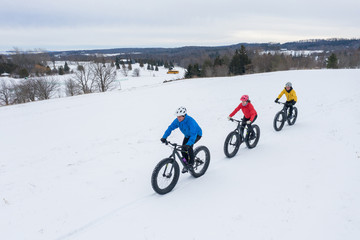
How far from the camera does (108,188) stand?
6301 millimetres

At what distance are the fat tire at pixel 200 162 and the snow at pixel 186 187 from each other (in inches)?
8.5

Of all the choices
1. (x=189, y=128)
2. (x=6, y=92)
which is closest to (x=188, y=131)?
(x=189, y=128)

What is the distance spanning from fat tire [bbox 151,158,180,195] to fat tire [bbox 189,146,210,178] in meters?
0.61

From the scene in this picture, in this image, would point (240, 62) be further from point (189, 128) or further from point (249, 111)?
point (189, 128)

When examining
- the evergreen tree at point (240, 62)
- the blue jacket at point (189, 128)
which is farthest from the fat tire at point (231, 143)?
the evergreen tree at point (240, 62)

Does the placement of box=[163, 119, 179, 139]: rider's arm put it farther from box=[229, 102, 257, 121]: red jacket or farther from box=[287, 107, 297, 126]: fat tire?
box=[287, 107, 297, 126]: fat tire

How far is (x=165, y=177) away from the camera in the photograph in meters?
5.84

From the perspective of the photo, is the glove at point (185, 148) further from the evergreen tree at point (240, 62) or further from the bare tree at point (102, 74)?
the evergreen tree at point (240, 62)

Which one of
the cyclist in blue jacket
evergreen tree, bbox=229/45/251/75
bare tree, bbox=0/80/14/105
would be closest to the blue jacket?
the cyclist in blue jacket

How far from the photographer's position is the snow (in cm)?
446

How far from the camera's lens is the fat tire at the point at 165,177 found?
5457mm

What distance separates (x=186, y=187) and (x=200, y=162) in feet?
2.96

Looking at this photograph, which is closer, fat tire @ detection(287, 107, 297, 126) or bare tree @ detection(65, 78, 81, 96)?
fat tire @ detection(287, 107, 297, 126)

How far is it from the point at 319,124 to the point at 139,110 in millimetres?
12555
